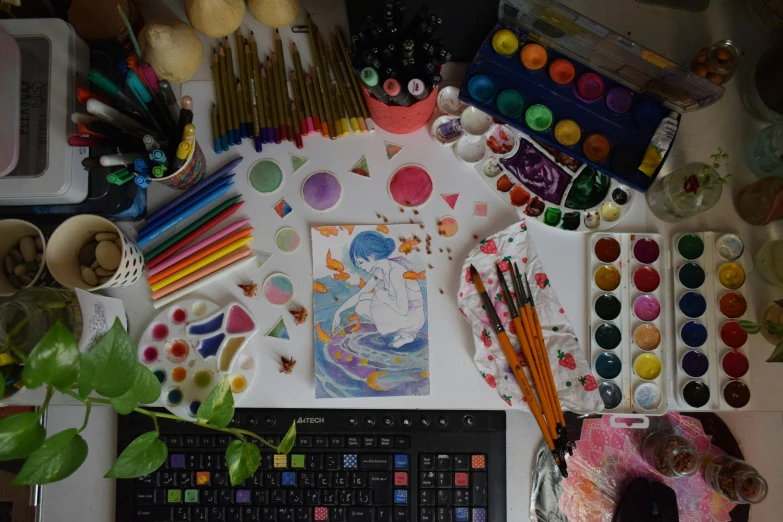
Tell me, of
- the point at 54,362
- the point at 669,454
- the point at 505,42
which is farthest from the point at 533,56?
the point at 54,362

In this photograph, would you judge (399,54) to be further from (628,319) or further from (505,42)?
(628,319)

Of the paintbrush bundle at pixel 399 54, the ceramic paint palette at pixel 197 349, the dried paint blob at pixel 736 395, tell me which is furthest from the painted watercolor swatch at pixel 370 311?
the dried paint blob at pixel 736 395

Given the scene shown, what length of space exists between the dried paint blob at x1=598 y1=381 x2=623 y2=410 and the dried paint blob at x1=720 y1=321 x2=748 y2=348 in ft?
0.57

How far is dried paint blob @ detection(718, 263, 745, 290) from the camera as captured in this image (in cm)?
85

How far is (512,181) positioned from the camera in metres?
0.86

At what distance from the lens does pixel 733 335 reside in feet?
2.75

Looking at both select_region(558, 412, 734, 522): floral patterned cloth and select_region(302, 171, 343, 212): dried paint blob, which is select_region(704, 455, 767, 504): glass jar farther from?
select_region(302, 171, 343, 212): dried paint blob

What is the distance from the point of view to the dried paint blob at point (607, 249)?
85 centimetres

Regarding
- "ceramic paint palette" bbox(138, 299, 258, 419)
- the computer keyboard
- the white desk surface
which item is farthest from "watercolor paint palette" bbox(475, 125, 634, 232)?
"ceramic paint palette" bbox(138, 299, 258, 419)

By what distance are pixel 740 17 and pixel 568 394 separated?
0.64 m

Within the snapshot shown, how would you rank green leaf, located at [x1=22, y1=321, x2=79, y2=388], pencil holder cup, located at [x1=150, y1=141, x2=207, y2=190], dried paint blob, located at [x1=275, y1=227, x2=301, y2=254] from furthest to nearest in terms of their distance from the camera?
dried paint blob, located at [x1=275, y1=227, x2=301, y2=254]
pencil holder cup, located at [x1=150, y1=141, x2=207, y2=190]
green leaf, located at [x1=22, y1=321, x2=79, y2=388]

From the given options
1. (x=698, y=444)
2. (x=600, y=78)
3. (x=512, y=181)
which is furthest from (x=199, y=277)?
(x=698, y=444)

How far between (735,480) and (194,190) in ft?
2.94

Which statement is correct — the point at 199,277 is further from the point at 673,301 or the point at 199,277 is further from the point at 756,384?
the point at 756,384
